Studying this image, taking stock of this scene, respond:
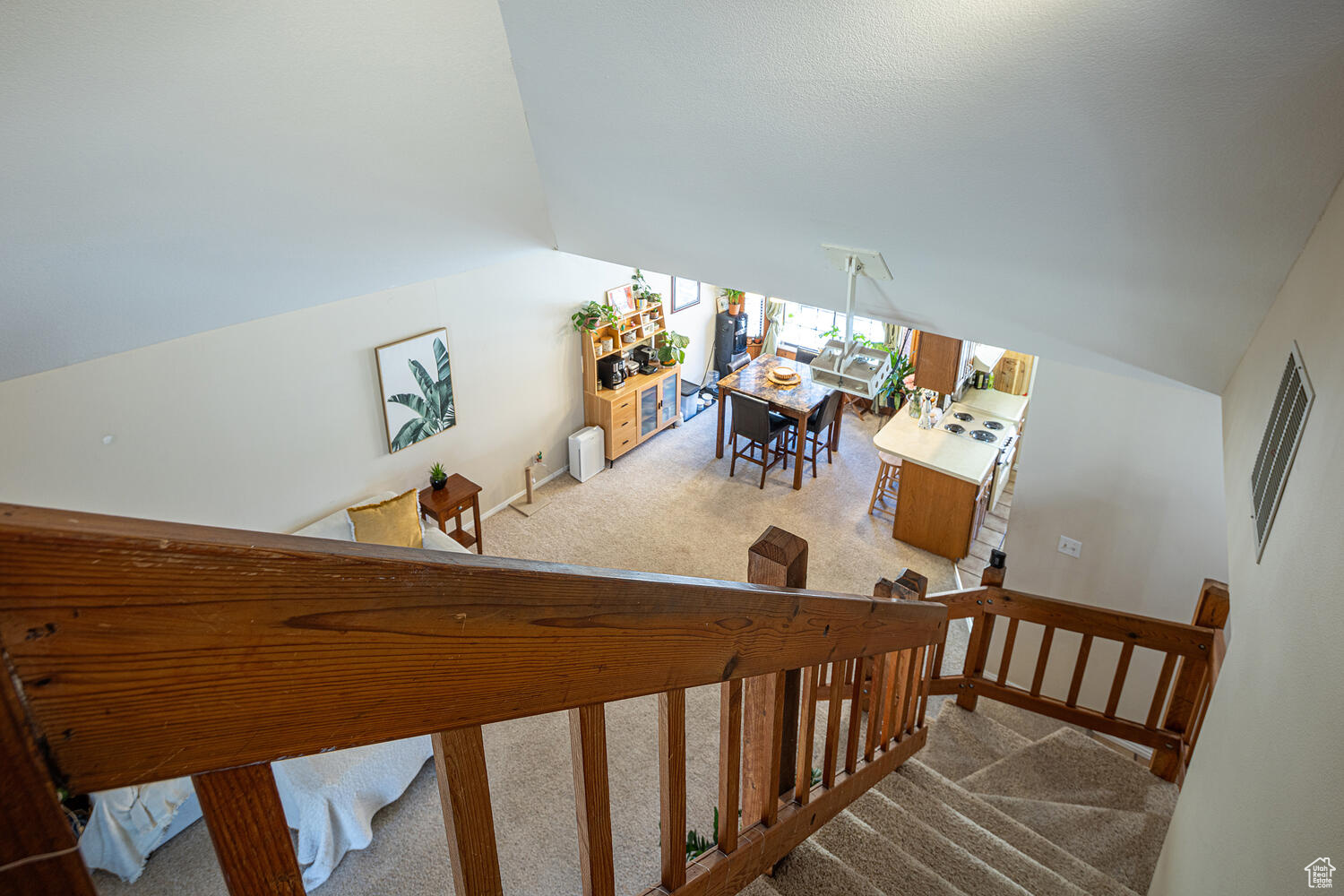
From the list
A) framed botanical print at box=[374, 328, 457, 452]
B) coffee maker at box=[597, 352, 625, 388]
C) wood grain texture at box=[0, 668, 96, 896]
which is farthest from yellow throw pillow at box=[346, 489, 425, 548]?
wood grain texture at box=[0, 668, 96, 896]

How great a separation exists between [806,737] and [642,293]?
563 cm

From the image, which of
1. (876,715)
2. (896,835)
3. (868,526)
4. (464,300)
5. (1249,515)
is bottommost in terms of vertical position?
(868,526)

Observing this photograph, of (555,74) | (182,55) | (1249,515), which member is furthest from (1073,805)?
(182,55)

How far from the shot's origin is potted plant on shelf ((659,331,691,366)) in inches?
285

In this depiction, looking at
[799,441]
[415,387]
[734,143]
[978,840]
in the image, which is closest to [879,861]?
[978,840]

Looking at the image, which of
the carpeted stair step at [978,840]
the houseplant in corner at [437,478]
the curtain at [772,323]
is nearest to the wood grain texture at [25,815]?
the carpeted stair step at [978,840]

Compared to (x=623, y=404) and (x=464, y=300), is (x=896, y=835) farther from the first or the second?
(x=623, y=404)

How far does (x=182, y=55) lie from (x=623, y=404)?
206 inches

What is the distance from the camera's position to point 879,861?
6.28 ft

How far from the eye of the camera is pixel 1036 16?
1.37 metres

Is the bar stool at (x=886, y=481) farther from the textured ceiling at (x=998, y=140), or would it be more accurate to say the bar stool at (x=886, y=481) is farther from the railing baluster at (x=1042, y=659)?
the textured ceiling at (x=998, y=140)

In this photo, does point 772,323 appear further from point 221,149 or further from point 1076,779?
point 221,149

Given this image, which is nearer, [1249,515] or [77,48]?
[77,48]

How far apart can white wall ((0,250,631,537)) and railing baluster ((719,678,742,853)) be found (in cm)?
380
